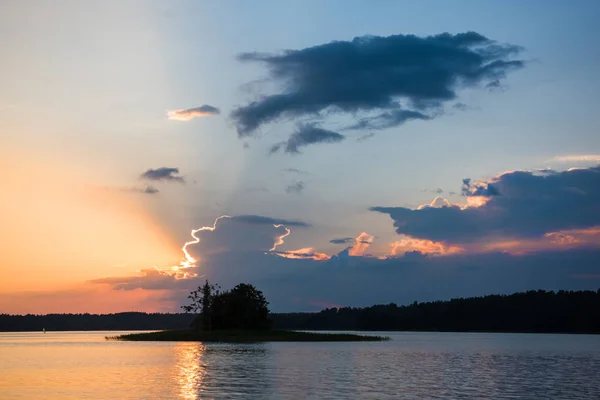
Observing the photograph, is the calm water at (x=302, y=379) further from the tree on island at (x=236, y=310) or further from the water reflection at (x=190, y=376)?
the tree on island at (x=236, y=310)

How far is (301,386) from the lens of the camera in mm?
69375

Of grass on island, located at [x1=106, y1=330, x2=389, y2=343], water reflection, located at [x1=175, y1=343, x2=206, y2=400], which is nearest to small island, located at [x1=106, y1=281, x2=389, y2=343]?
grass on island, located at [x1=106, y1=330, x2=389, y2=343]

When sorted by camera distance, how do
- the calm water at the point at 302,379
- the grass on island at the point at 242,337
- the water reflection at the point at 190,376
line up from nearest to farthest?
the calm water at the point at 302,379 → the water reflection at the point at 190,376 → the grass on island at the point at 242,337

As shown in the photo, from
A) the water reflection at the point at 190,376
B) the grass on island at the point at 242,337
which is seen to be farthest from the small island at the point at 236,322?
the water reflection at the point at 190,376

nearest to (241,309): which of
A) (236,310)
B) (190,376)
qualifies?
(236,310)

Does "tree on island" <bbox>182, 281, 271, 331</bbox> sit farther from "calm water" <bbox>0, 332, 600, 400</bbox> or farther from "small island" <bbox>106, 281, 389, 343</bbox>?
"calm water" <bbox>0, 332, 600, 400</bbox>

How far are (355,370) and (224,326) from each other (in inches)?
4201

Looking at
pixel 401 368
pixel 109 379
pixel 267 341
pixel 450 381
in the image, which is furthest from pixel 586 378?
pixel 267 341

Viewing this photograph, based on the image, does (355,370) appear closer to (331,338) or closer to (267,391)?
(267,391)

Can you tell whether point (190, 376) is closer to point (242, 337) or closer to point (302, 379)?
point (302, 379)

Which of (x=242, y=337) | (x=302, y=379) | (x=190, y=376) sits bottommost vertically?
(x=302, y=379)

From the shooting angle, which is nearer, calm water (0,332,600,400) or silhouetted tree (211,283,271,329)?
calm water (0,332,600,400)

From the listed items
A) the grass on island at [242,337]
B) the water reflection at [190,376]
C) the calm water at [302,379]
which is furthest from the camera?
the grass on island at [242,337]

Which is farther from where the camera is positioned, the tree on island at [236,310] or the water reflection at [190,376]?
the tree on island at [236,310]
